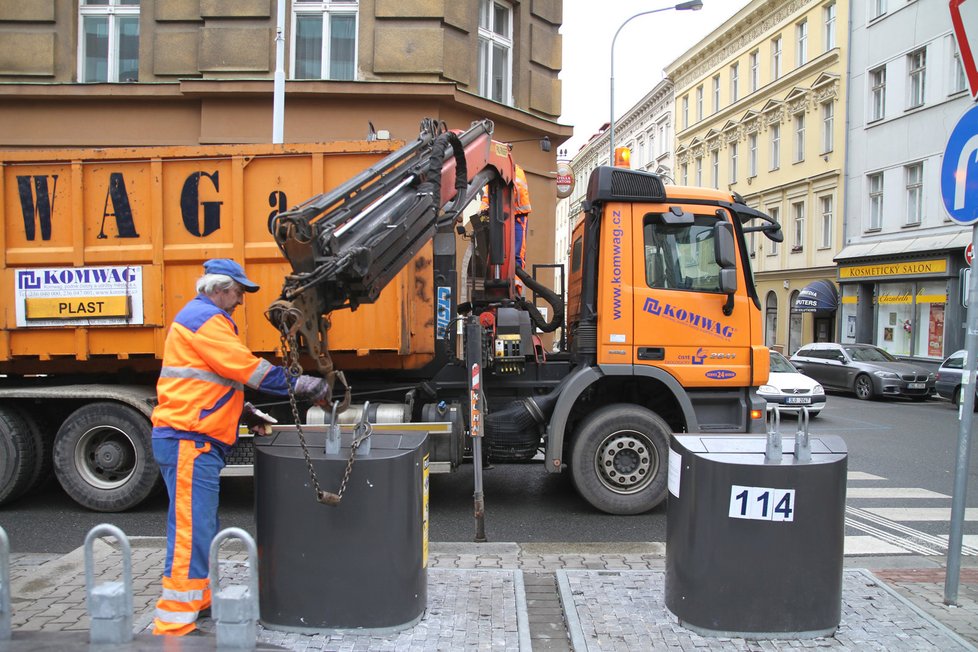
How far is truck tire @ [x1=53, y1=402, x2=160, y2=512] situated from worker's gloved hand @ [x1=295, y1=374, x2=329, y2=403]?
2954 mm

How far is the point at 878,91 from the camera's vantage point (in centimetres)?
2667

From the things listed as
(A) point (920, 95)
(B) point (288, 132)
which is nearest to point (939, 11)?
(A) point (920, 95)

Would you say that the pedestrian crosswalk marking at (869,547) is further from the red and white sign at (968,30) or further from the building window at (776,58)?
the building window at (776,58)

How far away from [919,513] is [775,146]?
30.1 m

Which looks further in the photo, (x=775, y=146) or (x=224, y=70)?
(x=775, y=146)

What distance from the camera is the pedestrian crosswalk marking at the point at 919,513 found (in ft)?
22.2

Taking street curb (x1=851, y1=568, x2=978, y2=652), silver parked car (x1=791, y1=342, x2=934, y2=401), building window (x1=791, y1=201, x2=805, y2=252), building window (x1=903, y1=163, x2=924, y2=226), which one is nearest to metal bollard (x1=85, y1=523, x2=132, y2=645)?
street curb (x1=851, y1=568, x2=978, y2=652)

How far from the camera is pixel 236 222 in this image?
620cm

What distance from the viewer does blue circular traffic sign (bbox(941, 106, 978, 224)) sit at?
13.7ft

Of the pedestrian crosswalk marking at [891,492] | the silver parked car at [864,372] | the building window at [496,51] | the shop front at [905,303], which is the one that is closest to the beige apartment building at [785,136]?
the shop front at [905,303]

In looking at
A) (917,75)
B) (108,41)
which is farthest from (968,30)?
(917,75)

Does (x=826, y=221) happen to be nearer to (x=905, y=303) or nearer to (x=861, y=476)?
(x=905, y=303)

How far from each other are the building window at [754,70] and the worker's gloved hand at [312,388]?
118 feet

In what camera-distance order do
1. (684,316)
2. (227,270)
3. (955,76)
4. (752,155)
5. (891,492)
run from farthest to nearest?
1. (752,155)
2. (955,76)
3. (891,492)
4. (684,316)
5. (227,270)
